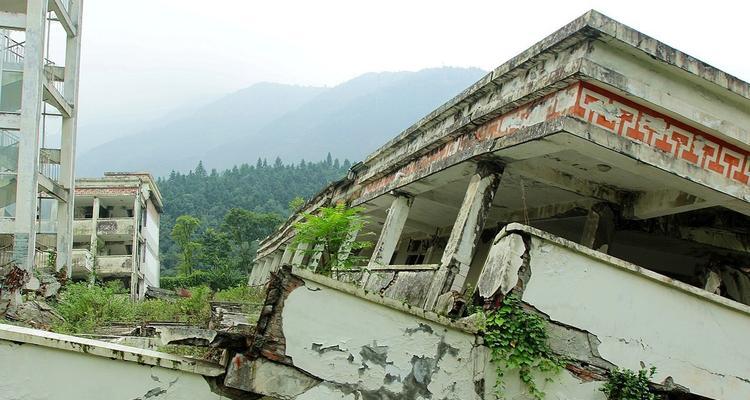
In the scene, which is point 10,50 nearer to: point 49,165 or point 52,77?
point 52,77

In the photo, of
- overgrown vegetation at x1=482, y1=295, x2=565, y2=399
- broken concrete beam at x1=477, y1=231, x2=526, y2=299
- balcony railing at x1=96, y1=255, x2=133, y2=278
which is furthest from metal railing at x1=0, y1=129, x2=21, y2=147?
balcony railing at x1=96, y1=255, x2=133, y2=278

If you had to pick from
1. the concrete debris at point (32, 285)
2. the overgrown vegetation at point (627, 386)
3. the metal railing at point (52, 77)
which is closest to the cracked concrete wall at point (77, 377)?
the overgrown vegetation at point (627, 386)

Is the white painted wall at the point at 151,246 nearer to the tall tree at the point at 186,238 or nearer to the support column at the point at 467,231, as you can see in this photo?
the tall tree at the point at 186,238

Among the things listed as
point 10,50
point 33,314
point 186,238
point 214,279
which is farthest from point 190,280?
point 33,314

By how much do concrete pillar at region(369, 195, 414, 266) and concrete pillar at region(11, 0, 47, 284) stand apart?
40.1 ft

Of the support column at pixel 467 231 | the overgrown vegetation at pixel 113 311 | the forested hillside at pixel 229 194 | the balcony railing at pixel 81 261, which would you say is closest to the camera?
the support column at pixel 467 231

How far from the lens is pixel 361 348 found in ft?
17.3

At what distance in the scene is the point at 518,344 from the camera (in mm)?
5492

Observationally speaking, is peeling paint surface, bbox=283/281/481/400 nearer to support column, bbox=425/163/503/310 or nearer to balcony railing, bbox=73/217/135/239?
support column, bbox=425/163/503/310

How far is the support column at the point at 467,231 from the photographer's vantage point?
7.47 m

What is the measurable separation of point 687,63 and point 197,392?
5.36m

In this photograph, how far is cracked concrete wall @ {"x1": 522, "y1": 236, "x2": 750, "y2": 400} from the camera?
19.1 ft

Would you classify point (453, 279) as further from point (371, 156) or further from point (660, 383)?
point (371, 156)

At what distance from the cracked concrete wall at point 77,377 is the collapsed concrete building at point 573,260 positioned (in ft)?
1.54
